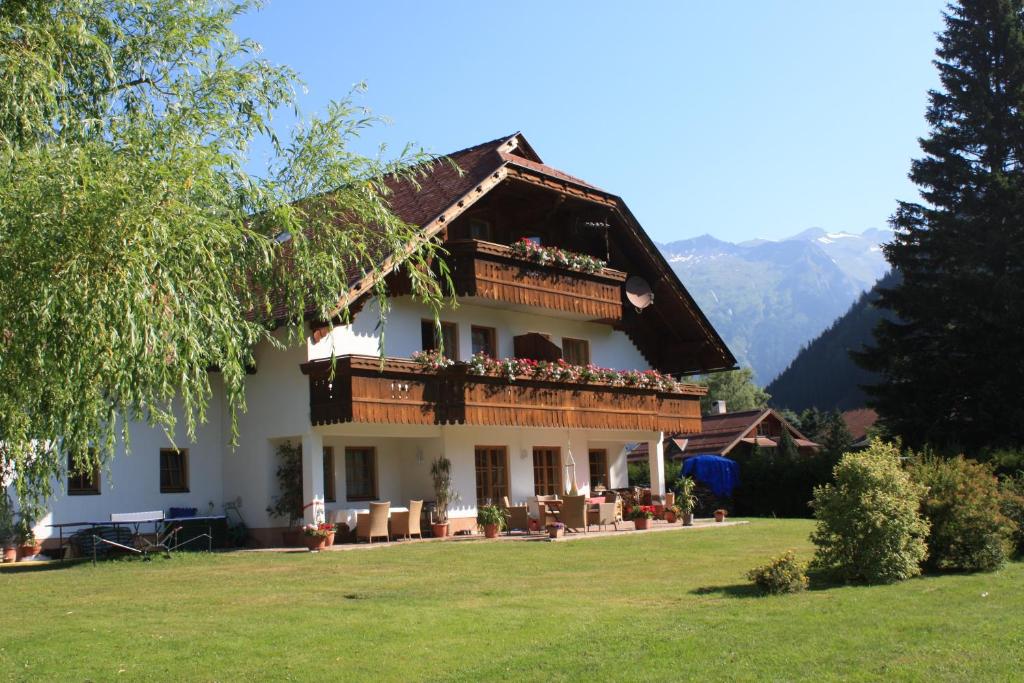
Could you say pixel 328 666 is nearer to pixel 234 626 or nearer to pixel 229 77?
pixel 234 626

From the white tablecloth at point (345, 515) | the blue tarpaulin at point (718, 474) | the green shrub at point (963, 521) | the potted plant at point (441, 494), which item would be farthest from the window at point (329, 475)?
the blue tarpaulin at point (718, 474)

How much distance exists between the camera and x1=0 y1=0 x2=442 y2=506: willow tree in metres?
6.90

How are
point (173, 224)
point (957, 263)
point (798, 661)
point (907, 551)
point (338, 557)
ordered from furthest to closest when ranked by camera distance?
point (957, 263)
point (338, 557)
point (907, 551)
point (798, 661)
point (173, 224)

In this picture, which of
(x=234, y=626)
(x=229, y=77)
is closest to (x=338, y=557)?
(x=234, y=626)

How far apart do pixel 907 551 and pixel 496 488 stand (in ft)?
45.4

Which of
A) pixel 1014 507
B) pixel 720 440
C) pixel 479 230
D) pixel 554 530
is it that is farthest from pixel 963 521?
pixel 720 440

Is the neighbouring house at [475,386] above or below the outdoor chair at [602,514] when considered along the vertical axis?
above

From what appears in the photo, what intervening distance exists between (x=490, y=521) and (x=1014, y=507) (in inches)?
401

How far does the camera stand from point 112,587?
537 inches

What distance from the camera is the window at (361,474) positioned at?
23.2 m

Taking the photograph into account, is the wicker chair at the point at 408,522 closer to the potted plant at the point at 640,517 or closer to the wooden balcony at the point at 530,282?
the wooden balcony at the point at 530,282

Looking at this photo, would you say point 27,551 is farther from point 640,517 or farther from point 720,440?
point 720,440

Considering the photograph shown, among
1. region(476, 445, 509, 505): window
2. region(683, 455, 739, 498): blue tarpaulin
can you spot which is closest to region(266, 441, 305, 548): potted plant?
region(476, 445, 509, 505): window

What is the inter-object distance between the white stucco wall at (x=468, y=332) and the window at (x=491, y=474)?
238cm
